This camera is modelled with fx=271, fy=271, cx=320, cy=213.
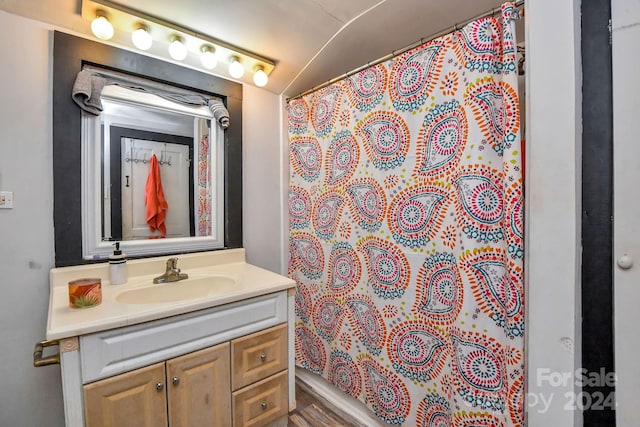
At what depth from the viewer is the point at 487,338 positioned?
3.07 ft

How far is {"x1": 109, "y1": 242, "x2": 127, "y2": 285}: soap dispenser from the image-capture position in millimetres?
1202

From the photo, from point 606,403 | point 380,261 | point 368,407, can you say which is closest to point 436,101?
point 380,261

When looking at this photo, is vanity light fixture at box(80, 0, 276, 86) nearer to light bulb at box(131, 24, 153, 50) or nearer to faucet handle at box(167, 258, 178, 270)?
light bulb at box(131, 24, 153, 50)

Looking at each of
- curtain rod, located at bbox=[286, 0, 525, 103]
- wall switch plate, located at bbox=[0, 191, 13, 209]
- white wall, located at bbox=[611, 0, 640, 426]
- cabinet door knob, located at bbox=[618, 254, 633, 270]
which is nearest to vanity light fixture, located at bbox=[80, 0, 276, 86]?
curtain rod, located at bbox=[286, 0, 525, 103]

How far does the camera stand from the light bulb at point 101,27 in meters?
1.14

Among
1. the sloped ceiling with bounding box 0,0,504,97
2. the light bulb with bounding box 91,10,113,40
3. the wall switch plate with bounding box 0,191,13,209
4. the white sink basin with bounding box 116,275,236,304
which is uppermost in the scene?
the sloped ceiling with bounding box 0,0,504,97

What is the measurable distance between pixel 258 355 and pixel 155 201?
933 mm

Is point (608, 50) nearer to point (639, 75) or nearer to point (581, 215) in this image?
point (639, 75)

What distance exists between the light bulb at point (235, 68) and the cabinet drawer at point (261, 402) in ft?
5.11

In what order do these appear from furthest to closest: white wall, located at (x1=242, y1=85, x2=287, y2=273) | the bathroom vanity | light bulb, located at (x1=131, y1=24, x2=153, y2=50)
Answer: white wall, located at (x1=242, y1=85, x2=287, y2=273) < light bulb, located at (x1=131, y1=24, x2=153, y2=50) < the bathroom vanity

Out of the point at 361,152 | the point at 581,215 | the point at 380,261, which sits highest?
the point at 361,152

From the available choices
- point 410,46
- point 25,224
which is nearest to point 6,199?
point 25,224

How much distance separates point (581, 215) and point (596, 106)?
1.02 feet

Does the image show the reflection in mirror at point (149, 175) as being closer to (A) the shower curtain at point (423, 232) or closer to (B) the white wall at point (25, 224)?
(B) the white wall at point (25, 224)
